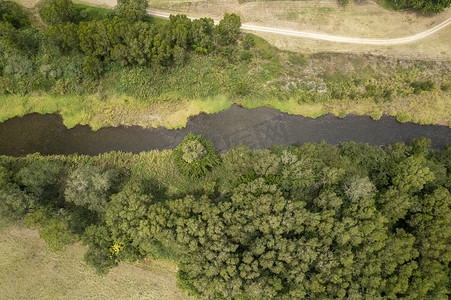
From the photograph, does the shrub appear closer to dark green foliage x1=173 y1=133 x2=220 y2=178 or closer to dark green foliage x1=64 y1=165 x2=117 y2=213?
dark green foliage x1=173 y1=133 x2=220 y2=178

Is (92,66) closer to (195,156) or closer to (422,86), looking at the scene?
(195,156)

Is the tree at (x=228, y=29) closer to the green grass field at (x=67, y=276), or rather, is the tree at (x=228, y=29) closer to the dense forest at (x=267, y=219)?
the dense forest at (x=267, y=219)

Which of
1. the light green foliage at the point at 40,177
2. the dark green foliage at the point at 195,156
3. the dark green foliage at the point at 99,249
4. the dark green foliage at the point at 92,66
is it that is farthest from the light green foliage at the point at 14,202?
the dark green foliage at the point at 92,66

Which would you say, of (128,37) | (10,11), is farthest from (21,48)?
(128,37)

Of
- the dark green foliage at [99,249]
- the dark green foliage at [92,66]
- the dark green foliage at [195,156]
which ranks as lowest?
the dark green foliage at [99,249]

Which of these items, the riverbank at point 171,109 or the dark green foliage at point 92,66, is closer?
the dark green foliage at point 92,66

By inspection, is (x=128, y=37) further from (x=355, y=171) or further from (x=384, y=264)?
(x=384, y=264)
